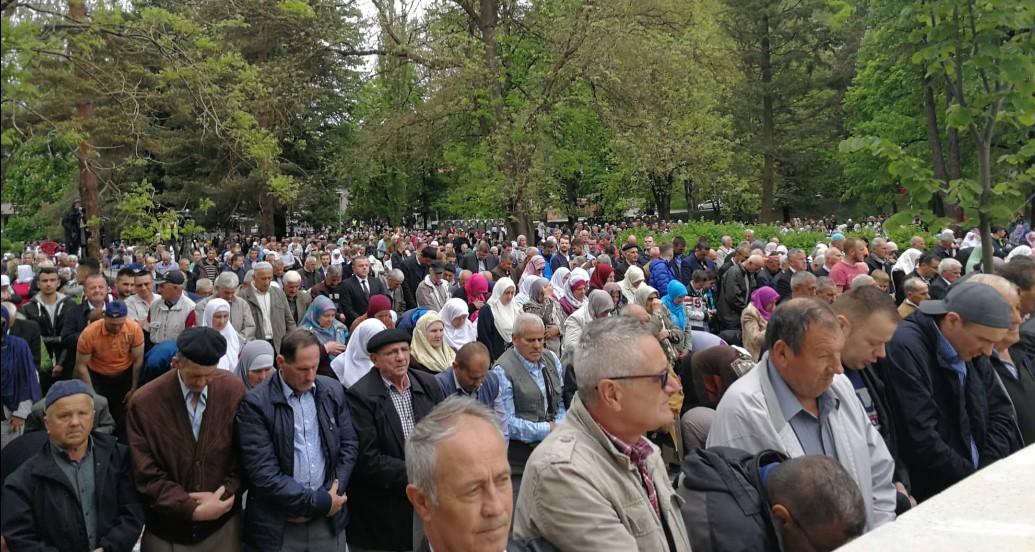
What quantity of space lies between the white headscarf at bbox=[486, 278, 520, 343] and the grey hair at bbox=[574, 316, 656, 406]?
5457mm

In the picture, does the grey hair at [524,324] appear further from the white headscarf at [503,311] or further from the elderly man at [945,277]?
the elderly man at [945,277]

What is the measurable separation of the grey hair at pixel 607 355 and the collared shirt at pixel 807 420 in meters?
0.79

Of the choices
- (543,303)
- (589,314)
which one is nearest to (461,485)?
(589,314)

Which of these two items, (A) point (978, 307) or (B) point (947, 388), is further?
(B) point (947, 388)

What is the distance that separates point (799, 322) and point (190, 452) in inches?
122

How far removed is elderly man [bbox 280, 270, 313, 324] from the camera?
32.7ft

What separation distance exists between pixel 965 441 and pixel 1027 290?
94.7 inches

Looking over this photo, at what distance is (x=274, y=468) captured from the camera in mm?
4086

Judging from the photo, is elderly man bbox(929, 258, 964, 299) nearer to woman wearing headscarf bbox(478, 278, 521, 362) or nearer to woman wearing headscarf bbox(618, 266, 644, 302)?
woman wearing headscarf bbox(618, 266, 644, 302)

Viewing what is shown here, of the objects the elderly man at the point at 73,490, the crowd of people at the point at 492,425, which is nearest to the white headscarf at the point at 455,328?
the crowd of people at the point at 492,425

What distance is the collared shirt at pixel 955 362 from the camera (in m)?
4.01

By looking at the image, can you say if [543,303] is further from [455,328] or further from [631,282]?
[455,328]

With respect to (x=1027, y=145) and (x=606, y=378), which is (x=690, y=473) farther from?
(x=1027, y=145)

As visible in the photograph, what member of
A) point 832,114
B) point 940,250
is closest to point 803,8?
point 832,114
